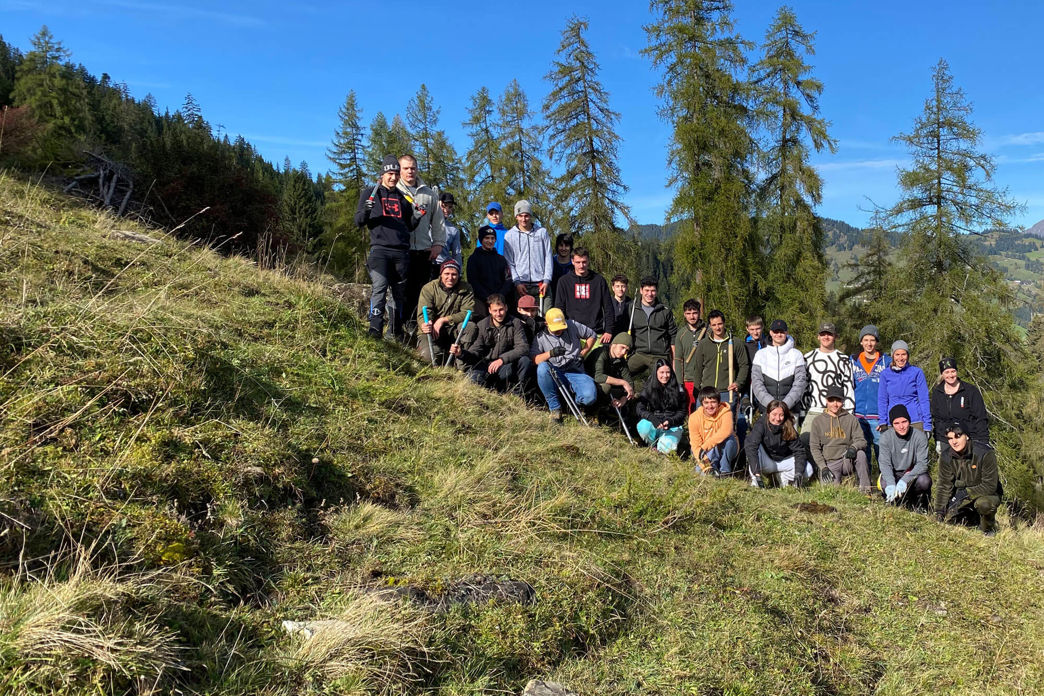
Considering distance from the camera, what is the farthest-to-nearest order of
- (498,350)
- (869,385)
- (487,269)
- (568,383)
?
(487,269) → (869,385) → (568,383) → (498,350)

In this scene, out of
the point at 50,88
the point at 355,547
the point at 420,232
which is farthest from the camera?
the point at 50,88

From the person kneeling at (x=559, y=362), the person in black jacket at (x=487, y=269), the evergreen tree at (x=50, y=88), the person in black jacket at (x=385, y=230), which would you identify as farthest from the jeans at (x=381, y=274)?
the evergreen tree at (x=50, y=88)

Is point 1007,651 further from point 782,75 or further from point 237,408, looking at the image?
point 782,75

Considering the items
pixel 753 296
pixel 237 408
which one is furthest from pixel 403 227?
pixel 753 296

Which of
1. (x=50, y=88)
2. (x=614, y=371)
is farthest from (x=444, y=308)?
(x=50, y=88)

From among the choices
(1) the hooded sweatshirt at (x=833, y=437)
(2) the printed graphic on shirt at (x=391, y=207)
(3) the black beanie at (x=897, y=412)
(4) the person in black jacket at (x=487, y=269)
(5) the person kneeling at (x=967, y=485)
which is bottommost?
(5) the person kneeling at (x=967, y=485)

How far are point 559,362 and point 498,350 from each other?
883 mm

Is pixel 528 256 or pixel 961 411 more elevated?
pixel 528 256

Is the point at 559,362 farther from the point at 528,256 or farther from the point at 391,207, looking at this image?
the point at 391,207

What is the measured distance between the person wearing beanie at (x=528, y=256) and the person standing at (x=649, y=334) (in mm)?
1425

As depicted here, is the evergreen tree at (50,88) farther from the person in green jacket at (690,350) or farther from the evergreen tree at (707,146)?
the person in green jacket at (690,350)

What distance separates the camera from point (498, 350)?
25.1 feet

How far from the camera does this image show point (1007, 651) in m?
4.07

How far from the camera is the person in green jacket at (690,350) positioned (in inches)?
322
